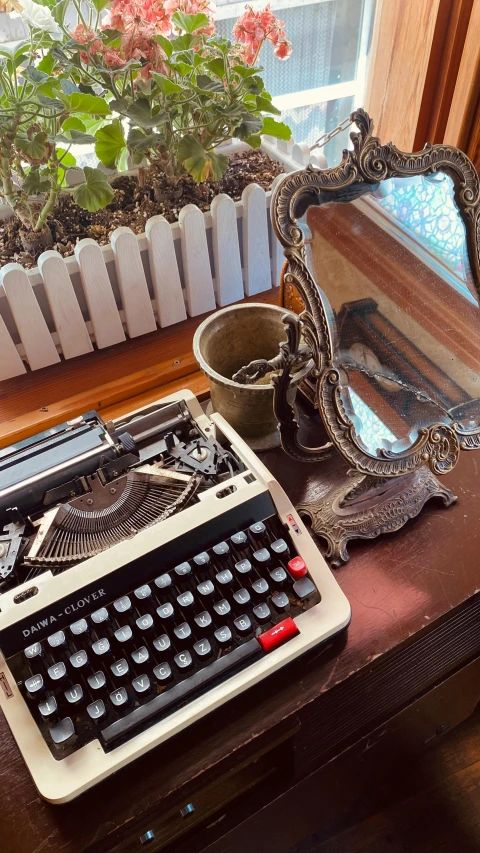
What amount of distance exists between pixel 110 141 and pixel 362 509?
2.43ft

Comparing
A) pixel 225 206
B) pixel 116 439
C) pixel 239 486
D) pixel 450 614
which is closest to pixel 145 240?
pixel 225 206

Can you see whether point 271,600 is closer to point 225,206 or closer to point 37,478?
point 37,478

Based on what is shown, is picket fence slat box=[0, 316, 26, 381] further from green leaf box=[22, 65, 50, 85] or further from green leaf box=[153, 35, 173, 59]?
green leaf box=[153, 35, 173, 59]

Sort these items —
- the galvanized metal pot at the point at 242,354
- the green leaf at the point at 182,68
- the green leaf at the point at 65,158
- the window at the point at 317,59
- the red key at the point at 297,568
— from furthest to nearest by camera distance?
the window at the point at 317,59
the green leaf at the point at 65,158
the green leaf at the point at 182,68
the galvanized metal pot at the point at 242,354
the red key at the point at 297,568

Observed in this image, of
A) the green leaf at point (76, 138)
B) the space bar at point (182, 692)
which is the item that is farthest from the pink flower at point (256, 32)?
the space bar at point (182, 692)

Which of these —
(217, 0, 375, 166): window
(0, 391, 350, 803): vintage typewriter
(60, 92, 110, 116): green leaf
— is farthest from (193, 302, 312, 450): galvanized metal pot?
(217, 0, 375, 166): window

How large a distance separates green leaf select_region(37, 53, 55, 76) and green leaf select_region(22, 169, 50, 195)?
16 cm

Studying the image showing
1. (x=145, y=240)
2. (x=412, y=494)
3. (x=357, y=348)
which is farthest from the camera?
(x=145, y=240)

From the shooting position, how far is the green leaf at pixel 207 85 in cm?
102

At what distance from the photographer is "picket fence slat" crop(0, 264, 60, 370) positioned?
1.01 metres

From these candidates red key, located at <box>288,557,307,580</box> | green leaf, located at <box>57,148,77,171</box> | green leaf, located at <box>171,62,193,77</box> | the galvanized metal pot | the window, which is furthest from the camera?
the window

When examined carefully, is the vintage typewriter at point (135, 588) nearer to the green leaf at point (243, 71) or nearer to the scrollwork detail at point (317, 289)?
the scrollwork detail at point (317, 289)

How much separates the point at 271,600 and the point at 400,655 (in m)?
0.21

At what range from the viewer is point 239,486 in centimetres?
85
